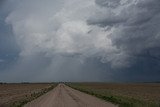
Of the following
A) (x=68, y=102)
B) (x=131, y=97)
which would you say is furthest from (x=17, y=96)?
(x=68, y=102)

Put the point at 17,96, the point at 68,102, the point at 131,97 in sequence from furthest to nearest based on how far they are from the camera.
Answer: the point at 17,96
the point at 131,97
the point at 68,102

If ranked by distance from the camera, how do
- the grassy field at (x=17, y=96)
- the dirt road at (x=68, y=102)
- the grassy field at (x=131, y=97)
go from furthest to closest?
the grassy field at (x=17, y=96), the dirt road at (x=68, y=102), the grassy field at (x=131, y=97)

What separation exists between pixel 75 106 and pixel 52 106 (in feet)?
8.14

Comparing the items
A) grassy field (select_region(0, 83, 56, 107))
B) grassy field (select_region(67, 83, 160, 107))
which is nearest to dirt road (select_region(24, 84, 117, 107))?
grassy field (select_region(0, 83, 56, 107))

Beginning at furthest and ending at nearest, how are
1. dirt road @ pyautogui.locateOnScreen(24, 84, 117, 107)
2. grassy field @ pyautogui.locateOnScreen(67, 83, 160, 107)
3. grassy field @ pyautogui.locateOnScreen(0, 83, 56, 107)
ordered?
grassy field @ pyautogui.locateOnScreen(0, 83, 56, 107) < dirt road @ pyautogui.locateOnScreen(24, 84, 117, 107) < grassy field @ pyautogui.locateOnScreen(67, 83, 160, 107)

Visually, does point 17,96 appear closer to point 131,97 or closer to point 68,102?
point 131,97

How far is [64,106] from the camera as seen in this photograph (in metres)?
34.3

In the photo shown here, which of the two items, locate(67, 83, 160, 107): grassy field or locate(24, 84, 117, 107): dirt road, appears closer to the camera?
locate(67, 83, 160, 107): grassy field

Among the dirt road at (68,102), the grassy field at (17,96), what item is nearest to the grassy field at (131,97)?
the dirt road at (68,102)

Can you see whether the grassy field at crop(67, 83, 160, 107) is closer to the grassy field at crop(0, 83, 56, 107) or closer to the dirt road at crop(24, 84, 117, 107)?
the dirt road at crop(24, 84, 117, 107)

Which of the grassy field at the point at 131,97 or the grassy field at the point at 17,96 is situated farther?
the grassy field at the point at 17,96

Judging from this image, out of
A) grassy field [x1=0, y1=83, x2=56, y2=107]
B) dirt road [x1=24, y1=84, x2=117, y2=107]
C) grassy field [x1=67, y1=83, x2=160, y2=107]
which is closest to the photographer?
grassy field [x1=67, y1=83, x2=160, y2=107]

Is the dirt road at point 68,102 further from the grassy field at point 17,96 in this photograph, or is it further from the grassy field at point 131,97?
the grassy field at point 131,97

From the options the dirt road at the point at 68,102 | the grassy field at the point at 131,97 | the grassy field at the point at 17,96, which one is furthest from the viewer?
the grassy field at the point at 17,96
